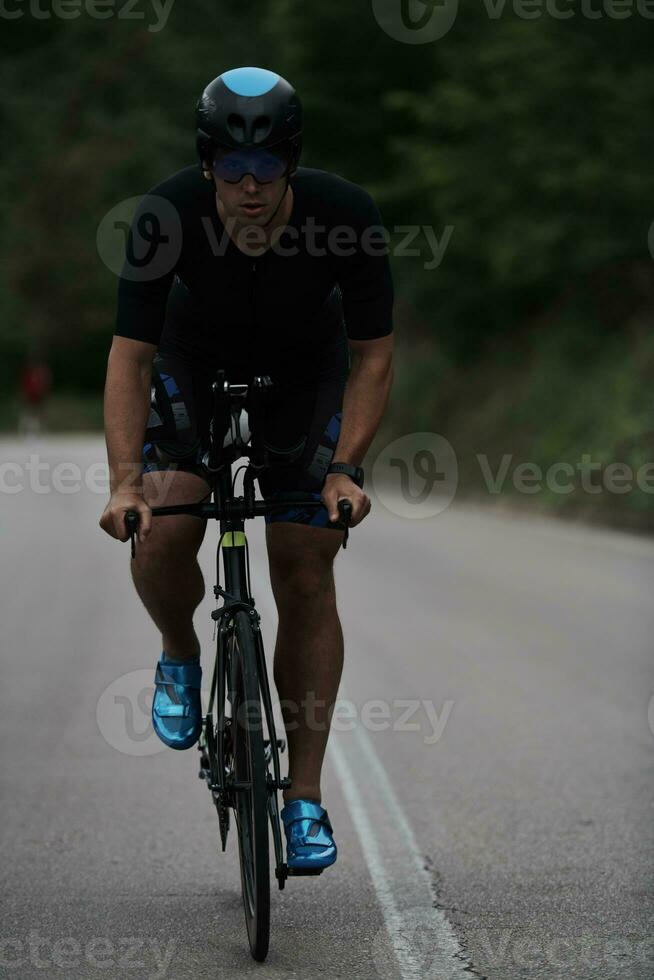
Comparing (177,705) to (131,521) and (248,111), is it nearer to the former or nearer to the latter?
(131,521)

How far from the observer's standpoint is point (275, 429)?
4.55 metres

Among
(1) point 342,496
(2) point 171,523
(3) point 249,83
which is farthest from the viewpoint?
(2) point 171,523

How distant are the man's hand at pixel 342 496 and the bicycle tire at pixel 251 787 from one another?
0.37 meters

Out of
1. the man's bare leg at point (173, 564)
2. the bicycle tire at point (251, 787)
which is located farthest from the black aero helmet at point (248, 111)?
the bicycle tire at point (251, 787)

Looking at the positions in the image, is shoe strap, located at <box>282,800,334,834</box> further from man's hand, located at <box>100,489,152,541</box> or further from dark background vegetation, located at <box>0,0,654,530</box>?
dark background vegetation, located at <box>0,0,654,530</box>

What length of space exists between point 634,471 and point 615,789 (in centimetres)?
1312

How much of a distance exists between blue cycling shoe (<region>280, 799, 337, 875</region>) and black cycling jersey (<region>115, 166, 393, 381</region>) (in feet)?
3.86

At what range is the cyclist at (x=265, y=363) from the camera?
417 cm

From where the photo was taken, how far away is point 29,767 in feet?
21.7

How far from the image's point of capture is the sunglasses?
13.5 feet

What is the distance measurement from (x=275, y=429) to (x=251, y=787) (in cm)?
99

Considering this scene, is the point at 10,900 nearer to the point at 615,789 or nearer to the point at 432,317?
the point at 615,789

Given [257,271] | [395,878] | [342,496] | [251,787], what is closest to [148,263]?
[257,271]

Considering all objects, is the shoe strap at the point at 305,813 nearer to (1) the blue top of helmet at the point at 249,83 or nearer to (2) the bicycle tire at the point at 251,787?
(2) the bicycle tire at the point at 251,787
